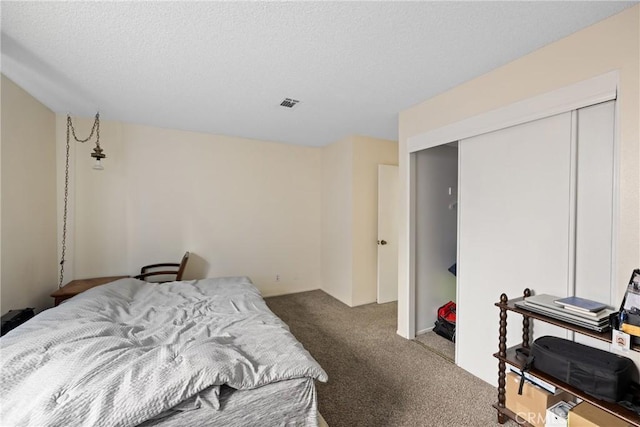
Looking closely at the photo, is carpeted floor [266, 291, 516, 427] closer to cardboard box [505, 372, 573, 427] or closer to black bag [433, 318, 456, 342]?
cardboard box [505, 372, 573, 427]

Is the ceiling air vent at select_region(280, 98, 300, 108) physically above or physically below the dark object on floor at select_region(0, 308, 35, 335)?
above

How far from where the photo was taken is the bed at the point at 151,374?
1.12 meters

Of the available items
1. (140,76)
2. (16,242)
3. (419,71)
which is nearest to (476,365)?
(419,71)

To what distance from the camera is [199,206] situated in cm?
383

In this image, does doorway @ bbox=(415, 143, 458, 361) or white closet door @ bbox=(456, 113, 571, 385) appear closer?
white closet door @ bbox=(456, 113, 571, 385)

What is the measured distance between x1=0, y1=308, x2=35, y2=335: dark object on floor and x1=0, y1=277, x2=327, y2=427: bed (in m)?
0.51

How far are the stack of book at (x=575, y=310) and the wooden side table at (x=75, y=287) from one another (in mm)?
3888

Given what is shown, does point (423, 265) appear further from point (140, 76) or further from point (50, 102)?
point (50, 102)

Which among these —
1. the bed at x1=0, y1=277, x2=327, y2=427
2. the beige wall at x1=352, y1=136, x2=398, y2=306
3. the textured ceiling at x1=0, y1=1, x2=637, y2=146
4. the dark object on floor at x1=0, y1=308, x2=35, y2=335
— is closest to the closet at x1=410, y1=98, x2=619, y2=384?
the textured ceiling at x1=0, y1=1, x2=637, y2=146

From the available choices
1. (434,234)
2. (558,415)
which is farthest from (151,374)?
(434,234)

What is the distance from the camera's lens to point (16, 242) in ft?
7.84

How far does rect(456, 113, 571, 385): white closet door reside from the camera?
5.79ft

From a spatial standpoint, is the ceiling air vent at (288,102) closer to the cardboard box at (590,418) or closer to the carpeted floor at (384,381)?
the carpeted floor at (384,381)

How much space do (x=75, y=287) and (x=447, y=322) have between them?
3979 mm
